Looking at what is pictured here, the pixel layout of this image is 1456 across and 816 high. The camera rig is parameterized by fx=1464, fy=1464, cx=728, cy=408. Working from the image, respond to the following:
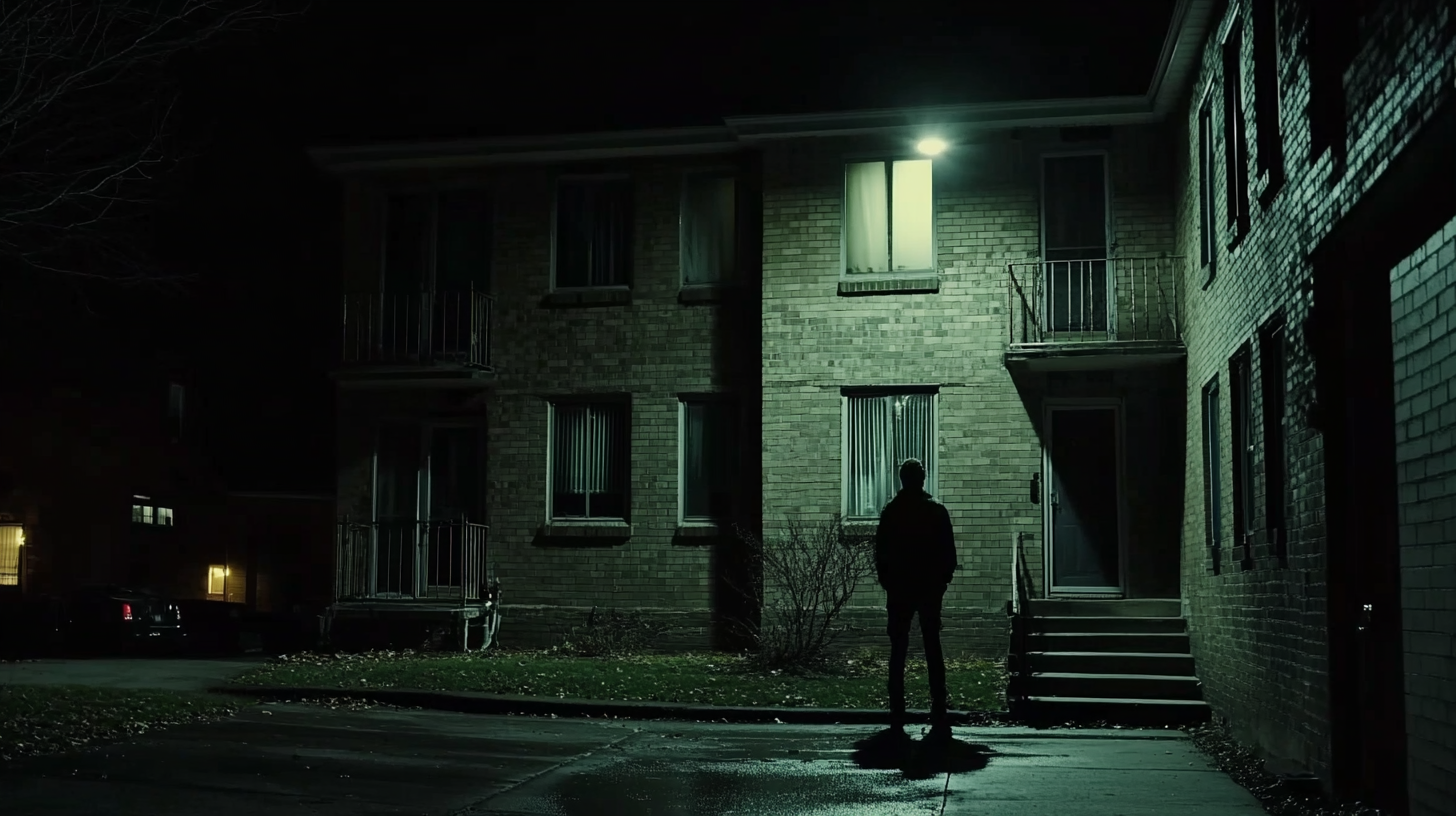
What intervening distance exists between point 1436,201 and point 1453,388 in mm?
1123

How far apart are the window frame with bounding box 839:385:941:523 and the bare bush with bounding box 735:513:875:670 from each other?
34cm

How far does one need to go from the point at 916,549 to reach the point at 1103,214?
8.20 metres

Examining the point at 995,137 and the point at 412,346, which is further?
the point at 412,346

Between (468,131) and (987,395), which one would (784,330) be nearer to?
(987,395)

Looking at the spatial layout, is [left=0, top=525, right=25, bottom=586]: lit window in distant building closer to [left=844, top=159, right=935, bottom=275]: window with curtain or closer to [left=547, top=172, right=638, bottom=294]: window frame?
[left=547, top=172, right=638, bottom=294]: window frame

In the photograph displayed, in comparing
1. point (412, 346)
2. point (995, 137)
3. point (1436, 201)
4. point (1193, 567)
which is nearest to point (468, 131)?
point (412, 346)

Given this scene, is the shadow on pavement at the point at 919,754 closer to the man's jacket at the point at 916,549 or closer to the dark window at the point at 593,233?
the man's jacket at the point at 916,549

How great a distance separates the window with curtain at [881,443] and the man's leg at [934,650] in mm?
7024

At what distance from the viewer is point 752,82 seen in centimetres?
1875

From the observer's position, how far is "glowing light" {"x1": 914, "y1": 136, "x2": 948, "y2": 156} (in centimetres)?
1734

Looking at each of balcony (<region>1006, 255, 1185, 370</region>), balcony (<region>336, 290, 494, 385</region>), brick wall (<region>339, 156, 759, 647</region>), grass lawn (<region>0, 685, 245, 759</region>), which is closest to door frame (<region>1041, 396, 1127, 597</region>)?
balcony (<region>1006, 255, 1185, 370</region>)

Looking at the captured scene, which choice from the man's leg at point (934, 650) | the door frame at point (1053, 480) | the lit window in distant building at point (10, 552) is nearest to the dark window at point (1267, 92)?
the man's leg at point (934, 650)

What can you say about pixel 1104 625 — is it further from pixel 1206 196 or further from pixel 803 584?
pixel 1206 196

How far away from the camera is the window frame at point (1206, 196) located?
43.6ft
